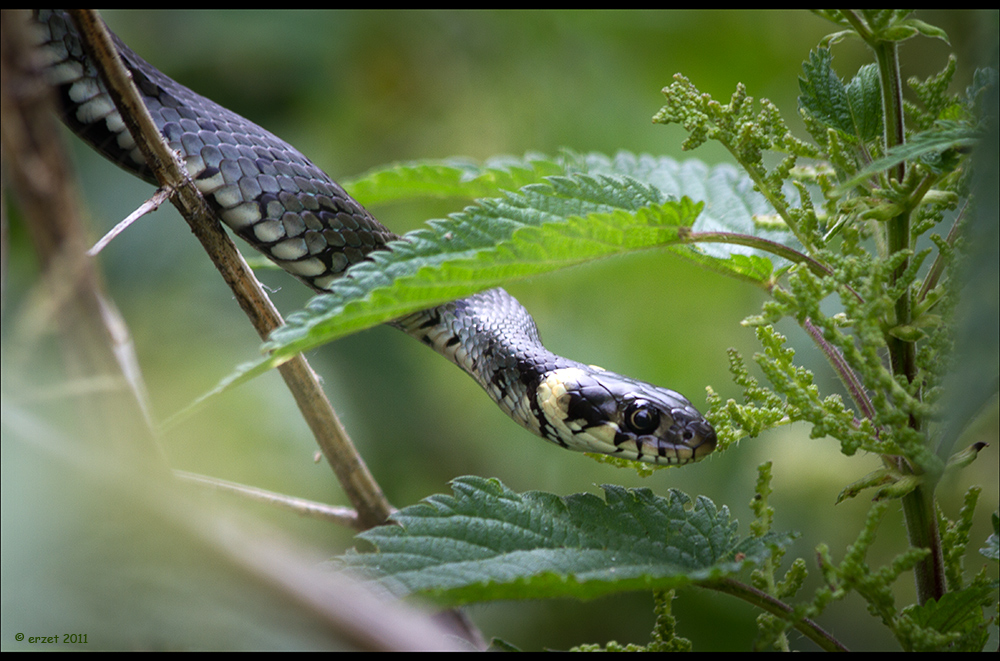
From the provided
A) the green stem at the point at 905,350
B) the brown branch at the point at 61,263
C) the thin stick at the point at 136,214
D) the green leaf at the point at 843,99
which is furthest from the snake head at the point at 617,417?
the brown branch at the point at 61,263

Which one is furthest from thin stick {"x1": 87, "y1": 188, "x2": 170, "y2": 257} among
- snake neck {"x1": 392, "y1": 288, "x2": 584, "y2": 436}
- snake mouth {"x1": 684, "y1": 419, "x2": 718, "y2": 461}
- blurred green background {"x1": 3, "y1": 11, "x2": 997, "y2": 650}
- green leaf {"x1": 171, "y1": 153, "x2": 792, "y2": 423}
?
snake mouth {"x1": 684, "y1": 419, "x2": 718, "y2": 461}

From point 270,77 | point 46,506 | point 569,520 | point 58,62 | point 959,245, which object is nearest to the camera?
point 46,506

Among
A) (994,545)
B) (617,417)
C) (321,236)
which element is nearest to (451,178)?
(321,236)

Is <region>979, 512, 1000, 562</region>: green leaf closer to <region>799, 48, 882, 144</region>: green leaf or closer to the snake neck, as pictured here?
<region>799, 48, 882, 144</region>: green leaf

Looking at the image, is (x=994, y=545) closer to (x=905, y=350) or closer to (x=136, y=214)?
(x=905, y=350)

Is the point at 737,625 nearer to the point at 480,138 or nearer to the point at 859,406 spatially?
the point at 859,406

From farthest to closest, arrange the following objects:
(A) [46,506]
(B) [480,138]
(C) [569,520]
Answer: (B) [480,138], (C) [569,520], (A) [46,506]
